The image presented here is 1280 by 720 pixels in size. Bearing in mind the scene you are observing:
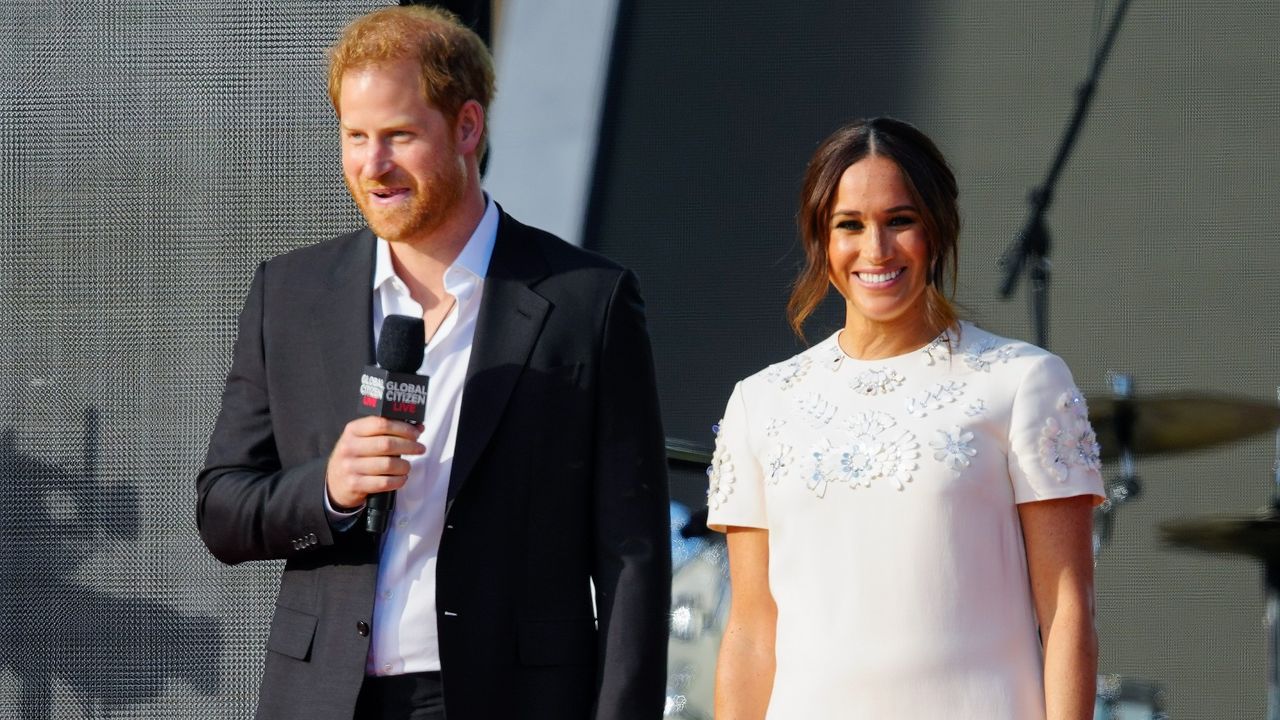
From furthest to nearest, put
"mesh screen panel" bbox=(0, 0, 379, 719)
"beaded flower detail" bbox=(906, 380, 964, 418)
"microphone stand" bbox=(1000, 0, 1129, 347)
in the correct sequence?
"mesh screen panel" bbox=(0, 0, 379, 719)
"microphone stand" bbox=(1000, 0, 1129, 347)
"beaded flower detail" bbox=(906, 380, 964, 418)

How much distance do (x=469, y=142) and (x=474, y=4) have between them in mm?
1297

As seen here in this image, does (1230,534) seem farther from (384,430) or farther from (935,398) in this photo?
(384,430)

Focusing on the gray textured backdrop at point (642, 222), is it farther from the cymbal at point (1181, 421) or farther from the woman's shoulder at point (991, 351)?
the woman's shoulder at point (991, 351)

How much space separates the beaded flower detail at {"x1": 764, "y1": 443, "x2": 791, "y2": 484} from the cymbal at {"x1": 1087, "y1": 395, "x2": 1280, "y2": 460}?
3.97 ft

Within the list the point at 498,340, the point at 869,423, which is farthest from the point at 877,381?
the point at 498,340

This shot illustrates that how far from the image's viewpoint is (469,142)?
248cm

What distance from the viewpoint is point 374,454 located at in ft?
6.86

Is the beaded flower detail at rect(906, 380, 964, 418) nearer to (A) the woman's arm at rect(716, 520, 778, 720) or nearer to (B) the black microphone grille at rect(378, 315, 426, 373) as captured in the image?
(A) the woman's arm at rect(716, 520, 778, 720)

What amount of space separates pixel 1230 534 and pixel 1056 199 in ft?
2.50

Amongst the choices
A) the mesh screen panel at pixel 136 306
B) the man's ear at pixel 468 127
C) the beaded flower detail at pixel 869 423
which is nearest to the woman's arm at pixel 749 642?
the beaded flower detail at pixel 869 423

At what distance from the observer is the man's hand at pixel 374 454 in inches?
82.1

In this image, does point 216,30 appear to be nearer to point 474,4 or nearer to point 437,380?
point 474,4

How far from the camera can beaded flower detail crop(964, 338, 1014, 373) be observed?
2.20m

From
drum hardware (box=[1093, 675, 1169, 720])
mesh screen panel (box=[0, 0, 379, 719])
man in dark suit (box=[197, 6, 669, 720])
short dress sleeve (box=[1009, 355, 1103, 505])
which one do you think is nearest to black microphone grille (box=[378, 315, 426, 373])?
man in dark suit (box=[197, 6, 669, 720])
